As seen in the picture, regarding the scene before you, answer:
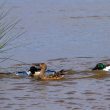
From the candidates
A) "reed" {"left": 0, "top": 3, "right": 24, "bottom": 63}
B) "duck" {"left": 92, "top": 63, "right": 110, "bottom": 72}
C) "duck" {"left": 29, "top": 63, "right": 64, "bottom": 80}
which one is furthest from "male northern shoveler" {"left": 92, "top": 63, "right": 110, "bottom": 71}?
"reed" {"left": 0, "top": 3, "right": 24, "bottom": 63}

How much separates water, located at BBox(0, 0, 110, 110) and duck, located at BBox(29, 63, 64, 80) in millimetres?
170

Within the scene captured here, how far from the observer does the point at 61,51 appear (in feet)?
49.2

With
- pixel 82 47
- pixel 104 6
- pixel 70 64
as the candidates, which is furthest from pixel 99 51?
pixel 104 6

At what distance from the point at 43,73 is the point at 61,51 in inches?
109

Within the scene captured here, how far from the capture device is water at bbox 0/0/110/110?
10125 mm

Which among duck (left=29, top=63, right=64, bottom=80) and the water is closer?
the water

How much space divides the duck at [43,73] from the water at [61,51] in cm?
17

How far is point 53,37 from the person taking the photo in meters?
16.6

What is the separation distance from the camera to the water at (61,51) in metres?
10.1

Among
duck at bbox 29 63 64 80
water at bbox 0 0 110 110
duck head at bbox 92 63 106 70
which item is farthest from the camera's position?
duck head at bbox 92 63 106 70

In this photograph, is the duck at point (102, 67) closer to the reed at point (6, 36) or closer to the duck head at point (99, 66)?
the duck head at point (99, 66)

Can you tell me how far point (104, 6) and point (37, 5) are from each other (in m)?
2.50

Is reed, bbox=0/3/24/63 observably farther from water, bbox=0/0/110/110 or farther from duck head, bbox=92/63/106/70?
duck head, bbox=92/63/106/70

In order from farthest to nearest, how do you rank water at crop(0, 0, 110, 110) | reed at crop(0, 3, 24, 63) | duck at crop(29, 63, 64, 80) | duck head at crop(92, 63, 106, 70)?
duck head at crop(92, 63, 106, 70)
duck at crop(29, 63, 64, 80)
reed at crop(0, 3, 24, 63)
water at crop(0, 0, 110, 110)
